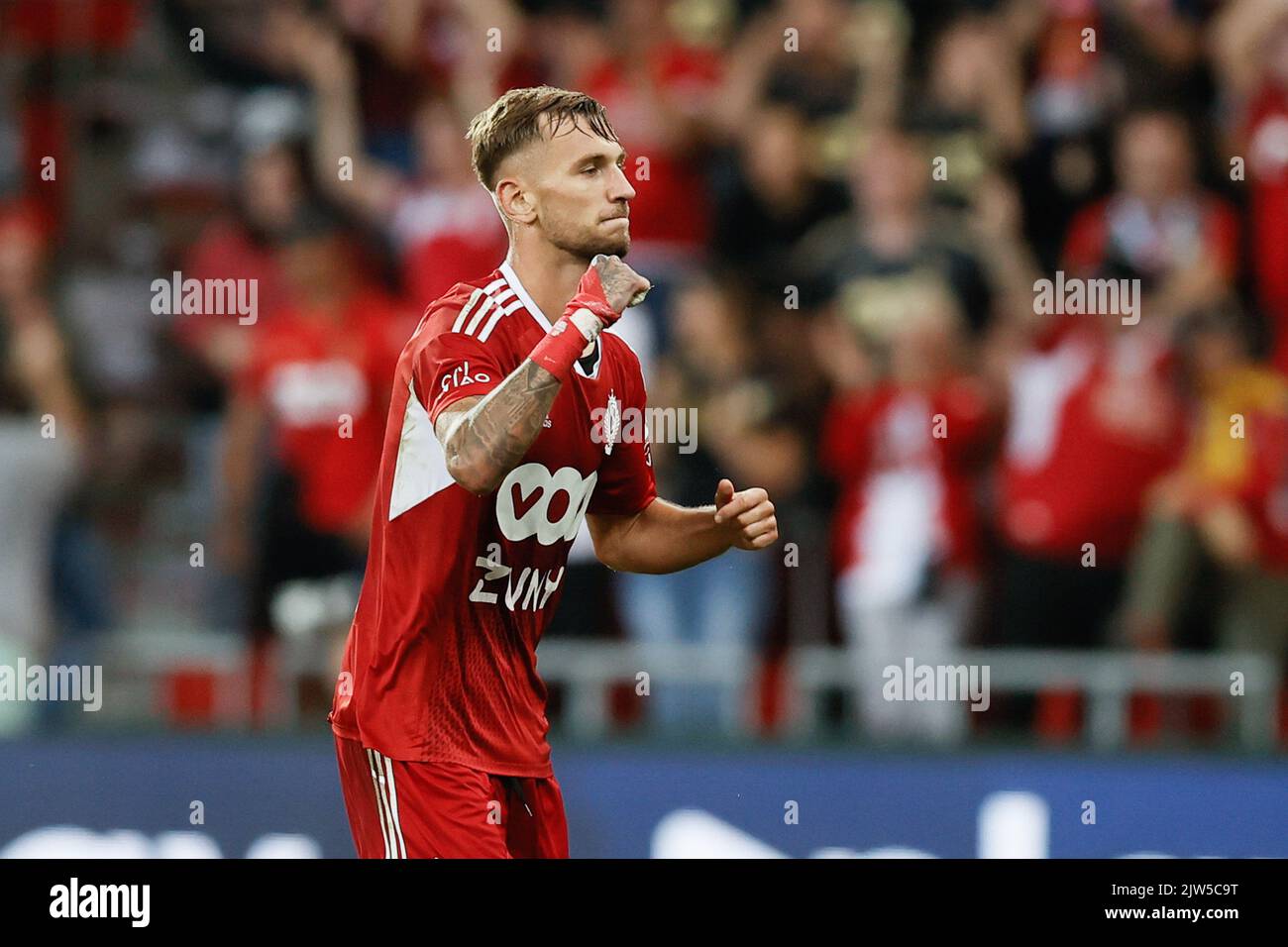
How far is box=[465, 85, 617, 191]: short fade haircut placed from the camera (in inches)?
204

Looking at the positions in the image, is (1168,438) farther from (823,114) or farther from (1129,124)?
(823,114)

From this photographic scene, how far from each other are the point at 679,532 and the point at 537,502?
0.50 m

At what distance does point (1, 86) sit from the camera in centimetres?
1045

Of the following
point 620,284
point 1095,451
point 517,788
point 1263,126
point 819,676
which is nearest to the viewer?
point 620,284

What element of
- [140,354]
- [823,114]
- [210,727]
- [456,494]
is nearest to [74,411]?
[140,354]

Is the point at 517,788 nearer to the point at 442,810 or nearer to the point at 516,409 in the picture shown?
the point at 442,810

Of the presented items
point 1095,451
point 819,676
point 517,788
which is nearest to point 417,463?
point 517,788

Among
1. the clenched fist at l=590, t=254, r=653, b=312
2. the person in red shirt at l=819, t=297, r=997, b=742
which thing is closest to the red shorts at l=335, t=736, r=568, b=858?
the clenched fist at l=590, t=254, r=653, b=312

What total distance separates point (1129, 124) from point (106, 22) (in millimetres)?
5267

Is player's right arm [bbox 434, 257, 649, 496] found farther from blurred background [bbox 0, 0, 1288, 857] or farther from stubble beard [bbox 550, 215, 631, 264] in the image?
blurred background [bbox 0, 0, 1288, 857]

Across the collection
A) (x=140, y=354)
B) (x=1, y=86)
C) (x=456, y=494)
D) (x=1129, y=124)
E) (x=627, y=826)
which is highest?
(x=1, y=86)

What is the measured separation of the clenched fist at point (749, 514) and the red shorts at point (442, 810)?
819 millimetres

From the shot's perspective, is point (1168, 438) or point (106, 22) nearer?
point (1168, 438)

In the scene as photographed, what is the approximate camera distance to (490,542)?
5.12 metres
